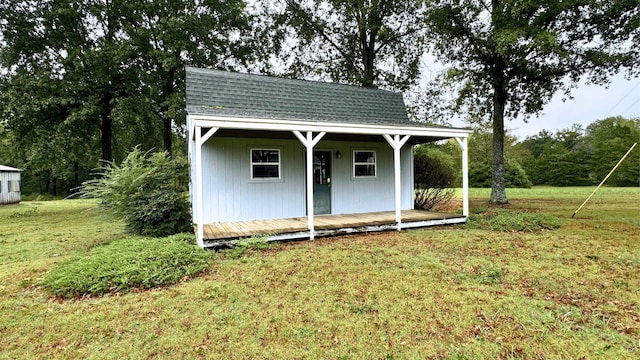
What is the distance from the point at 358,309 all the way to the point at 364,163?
651 centimetres

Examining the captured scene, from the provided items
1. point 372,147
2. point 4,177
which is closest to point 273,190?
point 372,147

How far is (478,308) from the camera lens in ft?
11.5

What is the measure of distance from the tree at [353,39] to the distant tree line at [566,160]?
1235 cm

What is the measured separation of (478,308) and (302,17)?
59.2ft

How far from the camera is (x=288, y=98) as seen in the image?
31.9ft

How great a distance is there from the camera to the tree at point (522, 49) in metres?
11.2

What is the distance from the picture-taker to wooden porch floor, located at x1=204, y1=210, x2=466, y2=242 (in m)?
6.61

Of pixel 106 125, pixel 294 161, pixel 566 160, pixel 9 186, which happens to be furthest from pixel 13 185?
pixel 566 160

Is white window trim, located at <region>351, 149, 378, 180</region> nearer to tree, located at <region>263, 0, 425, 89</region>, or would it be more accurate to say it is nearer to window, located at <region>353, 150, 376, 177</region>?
window, located at <region>353, 150, 376, 177</region>

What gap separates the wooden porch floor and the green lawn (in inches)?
26.3

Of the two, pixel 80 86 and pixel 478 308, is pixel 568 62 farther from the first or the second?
pixel 80 86

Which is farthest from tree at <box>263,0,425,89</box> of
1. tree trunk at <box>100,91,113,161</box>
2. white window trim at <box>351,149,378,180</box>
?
tree trunk at <box>100,91,113,161</box>

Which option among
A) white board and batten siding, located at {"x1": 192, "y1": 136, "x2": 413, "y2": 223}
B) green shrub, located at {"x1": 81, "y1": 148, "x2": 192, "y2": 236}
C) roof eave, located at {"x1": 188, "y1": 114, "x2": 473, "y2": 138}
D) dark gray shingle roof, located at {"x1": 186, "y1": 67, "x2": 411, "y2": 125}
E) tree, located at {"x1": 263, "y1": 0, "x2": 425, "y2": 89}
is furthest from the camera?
tree, located at {"x1": 263, "y1": 0, "x2": 425, "y2": 89}

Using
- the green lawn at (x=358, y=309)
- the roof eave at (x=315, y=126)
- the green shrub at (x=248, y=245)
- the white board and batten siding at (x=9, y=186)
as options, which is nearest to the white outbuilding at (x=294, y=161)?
the roof eave at (x=315, y=126)
